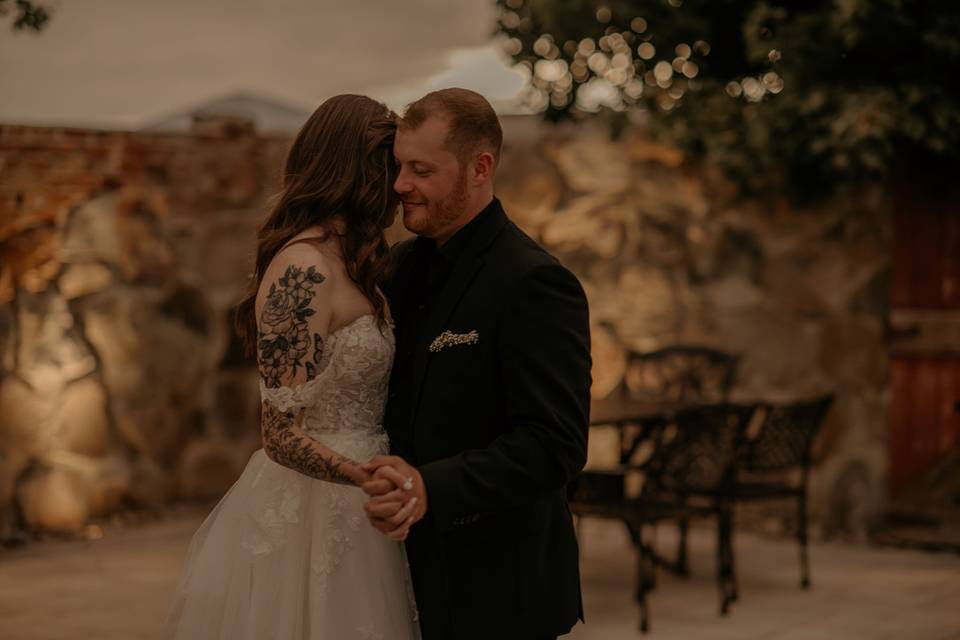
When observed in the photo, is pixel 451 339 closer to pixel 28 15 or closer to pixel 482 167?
pixel 482 167

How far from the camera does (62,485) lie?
20.7 ft

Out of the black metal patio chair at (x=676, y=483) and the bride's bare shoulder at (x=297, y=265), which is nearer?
the bride's bare shoulder at (x=297, y=265)

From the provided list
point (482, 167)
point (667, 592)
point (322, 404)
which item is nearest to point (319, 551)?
point (322, 404)

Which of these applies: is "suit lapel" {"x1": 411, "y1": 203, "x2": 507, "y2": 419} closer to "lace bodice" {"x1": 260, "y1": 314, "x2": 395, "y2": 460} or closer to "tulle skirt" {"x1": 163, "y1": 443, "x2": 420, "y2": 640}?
"lace bodice" {"x1": 260, "y1": 314, "x2": 395, "y2": 460}

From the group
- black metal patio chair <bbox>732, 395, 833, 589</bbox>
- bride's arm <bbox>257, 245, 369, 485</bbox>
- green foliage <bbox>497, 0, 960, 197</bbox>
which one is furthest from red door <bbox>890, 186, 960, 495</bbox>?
bride's arm <bbox>257, 245, 369, 485</bbox>

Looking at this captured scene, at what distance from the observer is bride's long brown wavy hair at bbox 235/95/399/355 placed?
249 cm

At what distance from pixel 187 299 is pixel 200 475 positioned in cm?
104

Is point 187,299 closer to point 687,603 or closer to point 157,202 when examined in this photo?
point 157,202

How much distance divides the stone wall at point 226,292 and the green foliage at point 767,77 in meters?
0.30

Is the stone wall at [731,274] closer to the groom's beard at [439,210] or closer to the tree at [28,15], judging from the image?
the tree at [28,15]

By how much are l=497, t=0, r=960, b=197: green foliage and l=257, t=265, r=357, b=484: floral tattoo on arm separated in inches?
170

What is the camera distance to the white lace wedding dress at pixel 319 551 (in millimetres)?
2459

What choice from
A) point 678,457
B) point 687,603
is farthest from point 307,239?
point 687,603

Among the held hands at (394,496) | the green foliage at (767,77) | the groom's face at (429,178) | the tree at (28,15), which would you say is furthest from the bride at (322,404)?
the green foliage at (767,77)
